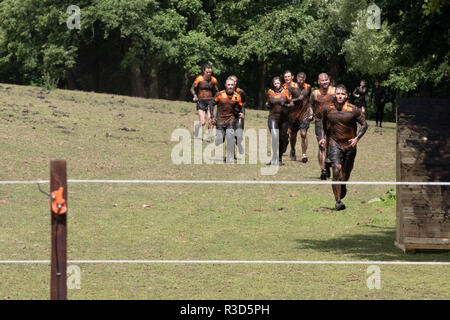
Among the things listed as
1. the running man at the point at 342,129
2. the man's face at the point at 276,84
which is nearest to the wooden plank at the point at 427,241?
the running man at the point at 342,129

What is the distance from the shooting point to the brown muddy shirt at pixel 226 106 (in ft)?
74.4

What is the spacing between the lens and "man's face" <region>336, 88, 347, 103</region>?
54.5 ft

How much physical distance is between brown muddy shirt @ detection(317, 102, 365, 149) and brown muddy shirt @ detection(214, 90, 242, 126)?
242 inches

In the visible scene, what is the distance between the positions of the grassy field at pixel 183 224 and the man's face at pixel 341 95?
6.99 ft

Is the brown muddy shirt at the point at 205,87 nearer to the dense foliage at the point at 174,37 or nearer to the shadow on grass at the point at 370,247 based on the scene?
the shadow on grass at the point at 370,247

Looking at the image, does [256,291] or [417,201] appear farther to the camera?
[417,201]

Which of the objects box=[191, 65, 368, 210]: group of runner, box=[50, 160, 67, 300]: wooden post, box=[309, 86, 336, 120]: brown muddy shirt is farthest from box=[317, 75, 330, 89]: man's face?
box=[50, 160, 67, 300]: wooden post

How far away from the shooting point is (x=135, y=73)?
2394 inches

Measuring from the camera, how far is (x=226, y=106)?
22719mm

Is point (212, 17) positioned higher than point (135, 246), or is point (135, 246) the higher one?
point (212, 17)

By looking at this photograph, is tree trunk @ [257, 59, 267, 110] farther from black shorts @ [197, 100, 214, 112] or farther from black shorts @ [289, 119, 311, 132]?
black shorts @ [289, 119, 311, 132]
